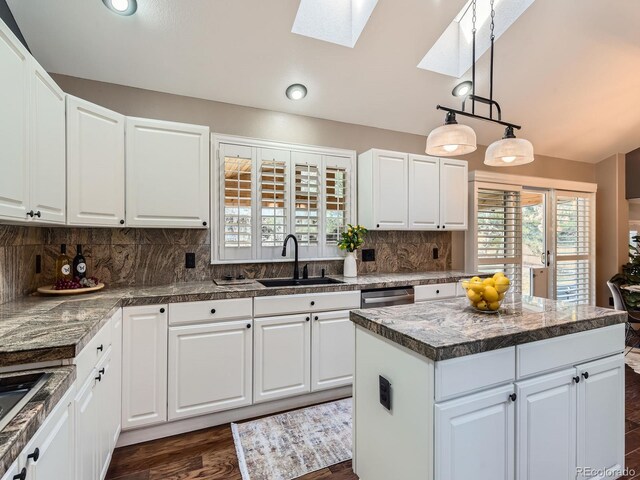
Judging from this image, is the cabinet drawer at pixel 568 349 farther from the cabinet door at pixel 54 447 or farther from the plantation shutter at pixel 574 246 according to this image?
the plantation shutter at pixel 574 246

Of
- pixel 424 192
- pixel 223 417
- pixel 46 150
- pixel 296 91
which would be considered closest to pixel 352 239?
pixel 424 192

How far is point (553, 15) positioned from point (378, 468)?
3.42 metres

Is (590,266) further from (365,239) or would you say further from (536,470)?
(536,470)

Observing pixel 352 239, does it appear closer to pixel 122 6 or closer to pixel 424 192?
pixel 424 192

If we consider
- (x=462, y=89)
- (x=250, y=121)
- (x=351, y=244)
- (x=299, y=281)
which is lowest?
(x=299, y=281)

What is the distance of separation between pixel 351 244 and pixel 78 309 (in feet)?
7.03

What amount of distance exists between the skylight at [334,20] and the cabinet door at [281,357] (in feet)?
7.14

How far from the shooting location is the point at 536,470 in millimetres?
1404

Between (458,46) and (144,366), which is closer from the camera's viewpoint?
A: (144,366)

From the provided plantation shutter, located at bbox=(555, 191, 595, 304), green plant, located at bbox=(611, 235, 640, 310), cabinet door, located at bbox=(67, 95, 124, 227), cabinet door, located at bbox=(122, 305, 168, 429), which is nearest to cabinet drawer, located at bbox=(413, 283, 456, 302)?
cabinet door, located at bbox=(122, 305, 168, 429)

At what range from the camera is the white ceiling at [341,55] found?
220cm

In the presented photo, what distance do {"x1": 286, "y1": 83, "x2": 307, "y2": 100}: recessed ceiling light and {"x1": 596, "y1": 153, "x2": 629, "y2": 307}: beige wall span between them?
479 cm

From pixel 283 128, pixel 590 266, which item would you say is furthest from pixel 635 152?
pixel 283 128

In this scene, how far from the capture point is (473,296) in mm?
1679
